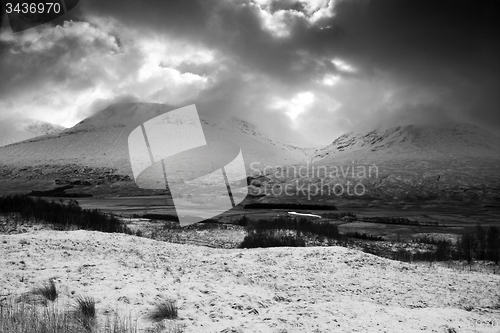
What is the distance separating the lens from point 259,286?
12.0 m

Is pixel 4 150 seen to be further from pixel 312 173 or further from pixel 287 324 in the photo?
pixel 287 324

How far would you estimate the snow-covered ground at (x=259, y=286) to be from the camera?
28.9 feet

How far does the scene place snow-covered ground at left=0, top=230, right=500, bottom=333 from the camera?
8.80 meters

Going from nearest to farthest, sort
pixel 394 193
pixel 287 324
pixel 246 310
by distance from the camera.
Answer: pixel 287 324 < pixel 246 310 < pixel 394 193

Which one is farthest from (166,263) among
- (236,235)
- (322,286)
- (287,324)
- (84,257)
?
(236,235)

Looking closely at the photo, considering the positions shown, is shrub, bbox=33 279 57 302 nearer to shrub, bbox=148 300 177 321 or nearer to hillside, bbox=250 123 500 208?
shrub, bbox=148 300 177 321

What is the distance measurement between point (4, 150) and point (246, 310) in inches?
8803

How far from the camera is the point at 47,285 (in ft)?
31.2
